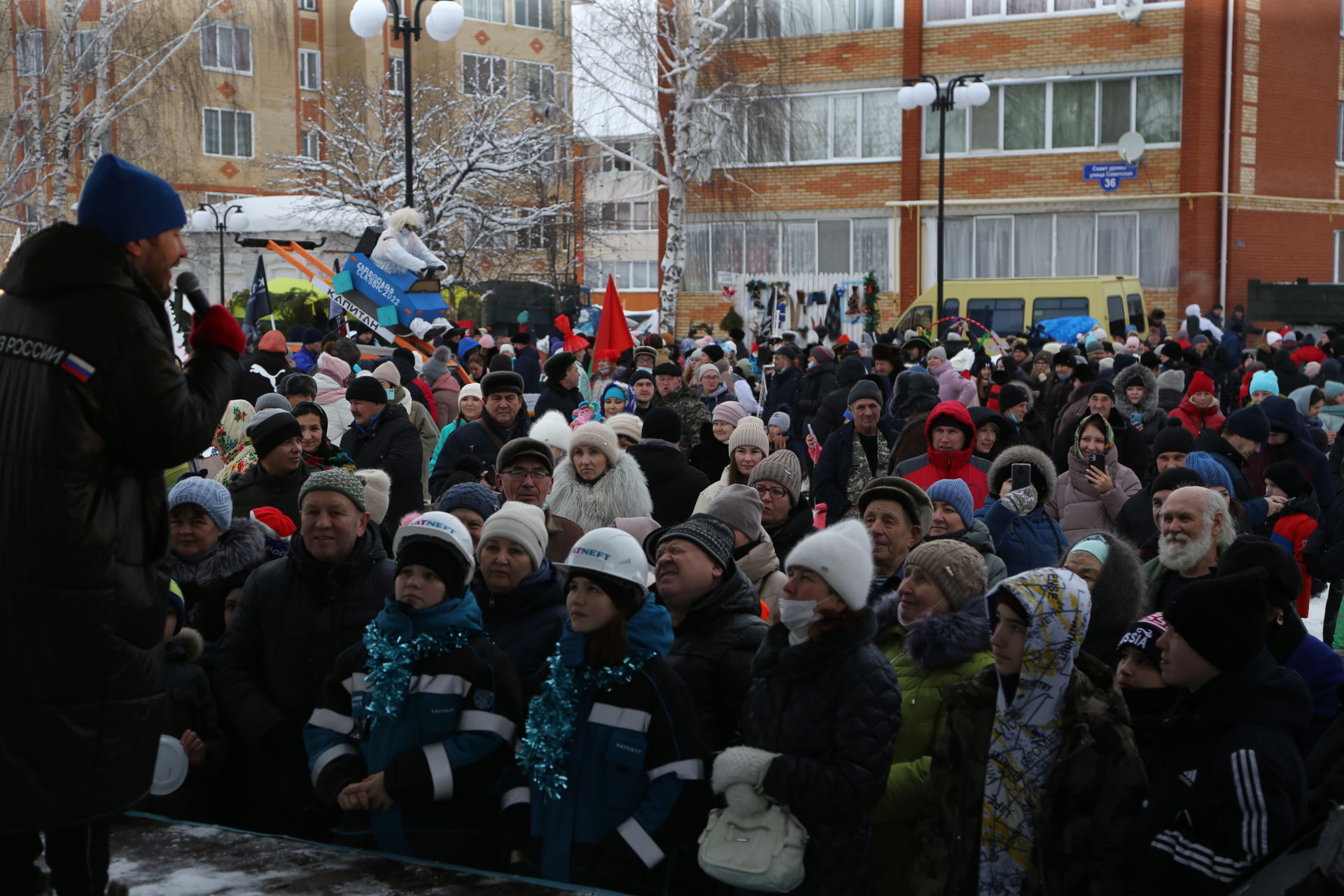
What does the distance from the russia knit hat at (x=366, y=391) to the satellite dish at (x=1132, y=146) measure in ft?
93.5

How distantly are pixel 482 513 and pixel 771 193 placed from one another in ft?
107

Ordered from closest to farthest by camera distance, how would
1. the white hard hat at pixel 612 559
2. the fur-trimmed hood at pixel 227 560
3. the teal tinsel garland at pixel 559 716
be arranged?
the teal tinsel garland at pixel 559 716
the white hard hat at pixel 612 559
the fur-trimmed hood at pixel 227 560

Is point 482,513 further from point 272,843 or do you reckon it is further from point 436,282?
point 436,282

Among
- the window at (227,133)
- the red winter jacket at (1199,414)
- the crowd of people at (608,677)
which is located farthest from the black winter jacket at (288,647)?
the window at (227,133)

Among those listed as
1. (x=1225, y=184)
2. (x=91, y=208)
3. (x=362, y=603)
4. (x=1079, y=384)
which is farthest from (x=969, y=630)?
(x=1225, y=184)

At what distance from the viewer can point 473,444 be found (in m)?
8.55

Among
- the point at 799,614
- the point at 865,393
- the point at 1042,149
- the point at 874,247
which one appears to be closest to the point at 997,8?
the point at 1042,149

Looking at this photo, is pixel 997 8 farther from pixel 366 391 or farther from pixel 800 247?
pixel 366 391

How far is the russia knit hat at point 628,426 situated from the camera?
8961 millimetres

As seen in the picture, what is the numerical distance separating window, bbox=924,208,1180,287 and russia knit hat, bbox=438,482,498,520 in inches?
1170

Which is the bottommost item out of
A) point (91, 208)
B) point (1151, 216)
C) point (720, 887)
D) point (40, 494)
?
point (720, 887)

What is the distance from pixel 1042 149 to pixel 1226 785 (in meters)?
33.6

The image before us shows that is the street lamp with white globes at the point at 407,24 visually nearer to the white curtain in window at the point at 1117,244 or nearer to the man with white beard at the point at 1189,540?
the man with white beard at the point at 1189,540

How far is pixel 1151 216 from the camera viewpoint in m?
34.1
